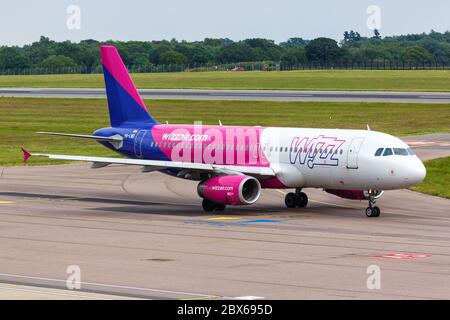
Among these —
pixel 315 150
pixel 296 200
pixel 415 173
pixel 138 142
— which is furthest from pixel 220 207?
pixel 415 173

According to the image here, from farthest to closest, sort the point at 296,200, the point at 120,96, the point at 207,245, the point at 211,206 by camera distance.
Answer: the point at 120,96 → the point at 296,200 → the point at 211,206 → the point at 207,245

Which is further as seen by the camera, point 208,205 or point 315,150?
point 208,205

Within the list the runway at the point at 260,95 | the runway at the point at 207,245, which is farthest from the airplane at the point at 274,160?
the runway at the point at 260,95

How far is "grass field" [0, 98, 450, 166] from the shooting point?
3605 inches

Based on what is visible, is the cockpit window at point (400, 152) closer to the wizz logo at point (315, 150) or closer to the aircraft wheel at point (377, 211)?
the wizz logo at point (315, 150)

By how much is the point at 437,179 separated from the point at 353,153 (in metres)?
15.4

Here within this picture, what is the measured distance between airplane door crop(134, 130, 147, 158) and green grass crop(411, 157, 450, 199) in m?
14.8

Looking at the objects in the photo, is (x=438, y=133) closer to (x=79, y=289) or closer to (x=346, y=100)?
(x=346, y=100)

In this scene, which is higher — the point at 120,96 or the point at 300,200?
the point at 120,96

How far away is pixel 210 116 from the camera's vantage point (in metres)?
107

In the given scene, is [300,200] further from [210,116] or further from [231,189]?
[210,116]

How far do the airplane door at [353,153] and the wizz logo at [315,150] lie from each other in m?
0.53

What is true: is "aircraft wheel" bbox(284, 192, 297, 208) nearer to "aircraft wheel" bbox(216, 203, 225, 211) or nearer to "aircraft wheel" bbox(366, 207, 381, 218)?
"aircraft wheel" bbox(216, 203, 225, 211)

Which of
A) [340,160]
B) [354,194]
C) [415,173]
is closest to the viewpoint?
[415,173]
